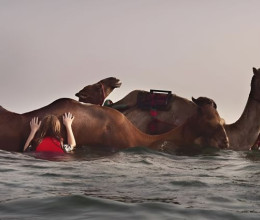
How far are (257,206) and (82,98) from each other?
891 centimetres

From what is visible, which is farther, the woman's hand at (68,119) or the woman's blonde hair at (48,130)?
the woman's hand at (68,119)

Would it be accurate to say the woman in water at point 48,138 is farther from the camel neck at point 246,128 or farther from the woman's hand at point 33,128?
the camel neck at point 246,128

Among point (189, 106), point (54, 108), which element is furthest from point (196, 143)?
point (54, 108)

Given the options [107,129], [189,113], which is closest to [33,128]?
[107,129]

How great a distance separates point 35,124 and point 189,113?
4498 millimetres

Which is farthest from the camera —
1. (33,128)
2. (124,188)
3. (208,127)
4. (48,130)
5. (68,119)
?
(208,127)

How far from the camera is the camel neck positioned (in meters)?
12.5

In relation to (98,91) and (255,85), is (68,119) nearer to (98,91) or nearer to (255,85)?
(98,91)

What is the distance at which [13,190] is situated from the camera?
512 cm

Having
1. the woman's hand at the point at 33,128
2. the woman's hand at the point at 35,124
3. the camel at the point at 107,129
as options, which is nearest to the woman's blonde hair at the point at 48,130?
the woman's hand at the point at 33,128

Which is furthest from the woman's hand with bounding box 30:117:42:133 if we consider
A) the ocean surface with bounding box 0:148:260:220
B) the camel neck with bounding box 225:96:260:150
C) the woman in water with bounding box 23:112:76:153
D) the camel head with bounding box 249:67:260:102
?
the camel head with bounding box 249:67:260:102

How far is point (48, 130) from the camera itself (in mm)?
9594

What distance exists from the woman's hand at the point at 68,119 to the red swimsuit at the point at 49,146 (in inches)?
36.6

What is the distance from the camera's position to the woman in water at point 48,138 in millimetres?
9328
